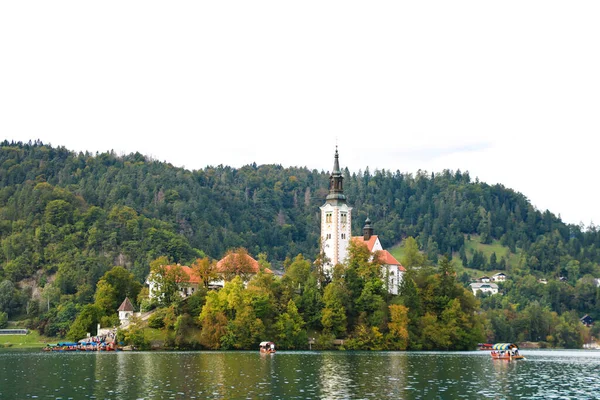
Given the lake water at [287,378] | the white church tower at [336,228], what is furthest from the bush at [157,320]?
the white church tower at [336,228]

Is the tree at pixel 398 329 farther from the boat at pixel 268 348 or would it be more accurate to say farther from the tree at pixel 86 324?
the tree at pixel 86 324

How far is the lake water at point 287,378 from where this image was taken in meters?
61.3

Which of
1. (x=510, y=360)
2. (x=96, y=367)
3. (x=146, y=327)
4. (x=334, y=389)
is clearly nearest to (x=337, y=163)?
(x=146, y=327)

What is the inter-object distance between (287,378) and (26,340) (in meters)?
107

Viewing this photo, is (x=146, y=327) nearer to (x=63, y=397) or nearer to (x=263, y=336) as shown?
(x=263, y=336)

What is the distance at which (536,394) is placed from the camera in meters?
63.2

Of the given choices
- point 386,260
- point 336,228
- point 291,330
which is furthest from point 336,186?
point 291,330

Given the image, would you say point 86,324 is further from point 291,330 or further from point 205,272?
point 291,330

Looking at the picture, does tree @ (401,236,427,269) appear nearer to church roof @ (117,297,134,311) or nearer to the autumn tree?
the autumn tree

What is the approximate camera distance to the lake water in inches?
2415

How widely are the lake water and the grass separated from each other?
5788 cm

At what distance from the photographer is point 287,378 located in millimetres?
73562

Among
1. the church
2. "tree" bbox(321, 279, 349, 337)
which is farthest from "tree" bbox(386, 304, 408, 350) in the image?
the church

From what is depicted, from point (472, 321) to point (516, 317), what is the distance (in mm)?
49574
